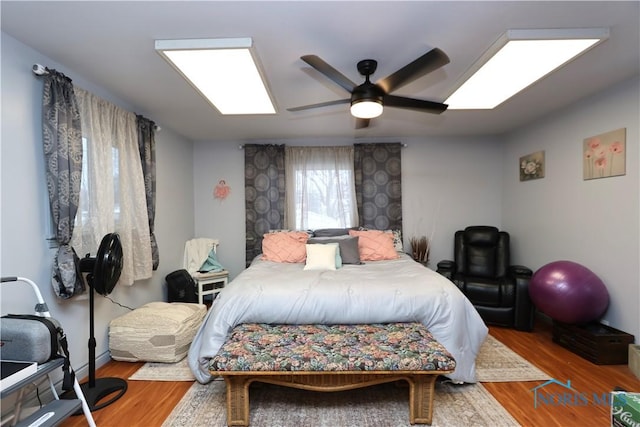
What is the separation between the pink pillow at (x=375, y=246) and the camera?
337cm

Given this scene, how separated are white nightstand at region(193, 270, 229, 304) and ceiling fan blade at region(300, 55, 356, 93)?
2826 millimetres

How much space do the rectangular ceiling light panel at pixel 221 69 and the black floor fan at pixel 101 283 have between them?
4.14 ft

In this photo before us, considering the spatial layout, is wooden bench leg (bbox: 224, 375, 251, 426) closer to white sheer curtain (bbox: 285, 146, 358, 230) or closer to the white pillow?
the white pillow

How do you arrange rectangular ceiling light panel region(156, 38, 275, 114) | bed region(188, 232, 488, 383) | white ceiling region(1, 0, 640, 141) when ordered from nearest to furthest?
white ceiling region(1, 0, 640, 141), rectangular ceiling light panel region(156, 38, 275, 114), bed region(188, 232, 488, 383)

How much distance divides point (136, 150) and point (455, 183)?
157 inches

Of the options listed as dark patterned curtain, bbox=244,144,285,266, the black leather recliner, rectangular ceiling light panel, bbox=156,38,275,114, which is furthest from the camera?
dark patterned curtain, bbox=244,144,285,266

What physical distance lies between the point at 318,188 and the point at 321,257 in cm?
148

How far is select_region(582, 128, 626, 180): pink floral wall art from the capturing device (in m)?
2.48

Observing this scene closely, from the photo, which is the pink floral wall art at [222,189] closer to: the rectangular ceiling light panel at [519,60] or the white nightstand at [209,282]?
the white nightstand at [209,282]

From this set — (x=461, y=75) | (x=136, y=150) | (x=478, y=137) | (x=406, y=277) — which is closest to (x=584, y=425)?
(x=406, y=277)

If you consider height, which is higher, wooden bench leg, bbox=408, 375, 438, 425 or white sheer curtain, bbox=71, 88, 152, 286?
white sheer curtain, bbox=71, 88, 152, 286

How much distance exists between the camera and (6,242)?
1.73 m

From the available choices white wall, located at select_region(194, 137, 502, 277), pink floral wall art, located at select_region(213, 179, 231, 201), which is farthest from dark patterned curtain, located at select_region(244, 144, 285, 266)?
pink floral wall art, located at select_region(213, 179, 231, 201)

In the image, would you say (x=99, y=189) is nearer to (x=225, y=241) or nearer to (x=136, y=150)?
(x=136, y=150)
